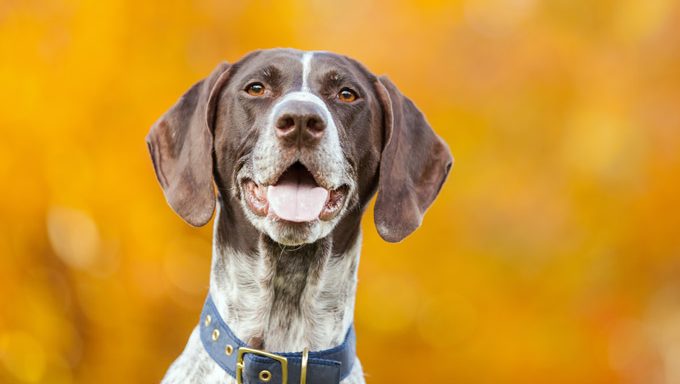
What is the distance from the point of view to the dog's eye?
3658mm

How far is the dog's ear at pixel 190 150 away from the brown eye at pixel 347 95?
1.64ft

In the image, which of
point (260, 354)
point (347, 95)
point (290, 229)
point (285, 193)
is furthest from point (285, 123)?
point (260, 354)

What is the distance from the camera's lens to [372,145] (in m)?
3.71

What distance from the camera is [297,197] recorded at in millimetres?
3365

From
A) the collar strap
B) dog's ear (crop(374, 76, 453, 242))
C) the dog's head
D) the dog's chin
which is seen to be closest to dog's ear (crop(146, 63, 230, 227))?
the dog's head

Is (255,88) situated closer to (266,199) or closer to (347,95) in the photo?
(347,95)

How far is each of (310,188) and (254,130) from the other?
1.07ft

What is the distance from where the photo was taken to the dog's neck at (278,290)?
349 centimetres

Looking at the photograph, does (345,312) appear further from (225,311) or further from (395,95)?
(395,95)

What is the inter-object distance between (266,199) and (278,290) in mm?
429

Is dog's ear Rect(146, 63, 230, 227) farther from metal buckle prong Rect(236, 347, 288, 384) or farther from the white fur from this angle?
metal buckle prong Rect(236, 347, 288, 384)

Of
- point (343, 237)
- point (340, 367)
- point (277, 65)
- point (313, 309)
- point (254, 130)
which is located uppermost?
point (277, 65)

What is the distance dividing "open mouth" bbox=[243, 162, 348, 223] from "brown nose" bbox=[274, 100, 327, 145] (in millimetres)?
132

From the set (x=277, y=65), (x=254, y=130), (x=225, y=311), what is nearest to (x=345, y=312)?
(x=225, y=311)
